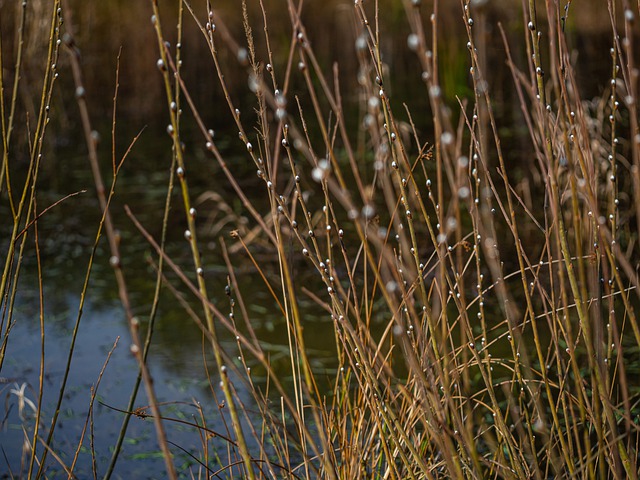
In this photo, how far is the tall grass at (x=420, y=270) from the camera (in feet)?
3.46

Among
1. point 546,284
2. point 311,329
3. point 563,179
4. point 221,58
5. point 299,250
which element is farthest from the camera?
point 221,58

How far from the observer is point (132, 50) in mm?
6535

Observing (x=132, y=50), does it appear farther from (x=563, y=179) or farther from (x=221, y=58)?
(x=563, y=179)

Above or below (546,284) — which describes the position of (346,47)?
above

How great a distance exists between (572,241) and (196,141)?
314 cm

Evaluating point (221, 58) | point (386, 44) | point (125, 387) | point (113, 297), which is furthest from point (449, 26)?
point (125, 387)

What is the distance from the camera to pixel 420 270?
1303 mm

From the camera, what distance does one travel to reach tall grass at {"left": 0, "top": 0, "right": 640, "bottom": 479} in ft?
3.46

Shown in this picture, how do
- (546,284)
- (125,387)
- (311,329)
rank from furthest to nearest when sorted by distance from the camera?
(546,284) → (311,329) → (125,387)

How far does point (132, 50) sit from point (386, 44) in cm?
230

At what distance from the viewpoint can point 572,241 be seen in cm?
354

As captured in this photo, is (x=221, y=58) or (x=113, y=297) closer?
(x=113, y=297)

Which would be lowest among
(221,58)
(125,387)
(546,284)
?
(546,284)

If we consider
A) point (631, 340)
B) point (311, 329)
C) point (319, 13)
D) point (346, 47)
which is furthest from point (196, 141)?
point (631, 340)
